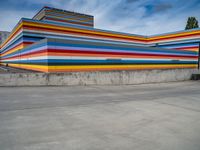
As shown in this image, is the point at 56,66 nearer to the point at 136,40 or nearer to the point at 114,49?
the point at 114,49

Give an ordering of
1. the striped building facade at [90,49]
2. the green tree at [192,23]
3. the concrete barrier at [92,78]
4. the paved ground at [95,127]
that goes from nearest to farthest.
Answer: the paved ground at [95,127] → the concrete barrier at [92,78] → the striped building facade at [90,49] → the green tree at [192,23]

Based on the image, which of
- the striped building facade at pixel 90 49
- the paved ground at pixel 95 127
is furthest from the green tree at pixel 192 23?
the paved ground at pixel 95 127

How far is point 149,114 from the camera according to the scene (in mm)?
4691

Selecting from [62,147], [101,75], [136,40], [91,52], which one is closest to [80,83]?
[101,75]

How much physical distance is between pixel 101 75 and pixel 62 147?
319 inches

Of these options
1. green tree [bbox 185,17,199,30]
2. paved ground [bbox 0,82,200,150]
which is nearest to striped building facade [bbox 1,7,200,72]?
paved ground [bbox 0,82,200,150]

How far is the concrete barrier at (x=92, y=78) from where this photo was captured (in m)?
8.41

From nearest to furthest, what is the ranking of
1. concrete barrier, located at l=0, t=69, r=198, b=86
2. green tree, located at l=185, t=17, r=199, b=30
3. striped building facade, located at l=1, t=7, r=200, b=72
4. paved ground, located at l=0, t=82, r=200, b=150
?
paved ground, located at l=0, t=82, r=200, b=150 < concrete barrier, located at l=0, t=69, r=198, b=86 < striped building facade, located at l=1, t=7, r=200, b=72 < green tree, located at l=185, t=17, r=199, b=30

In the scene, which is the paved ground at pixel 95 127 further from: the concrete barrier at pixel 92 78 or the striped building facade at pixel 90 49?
the striped building facade at pixel 90 49

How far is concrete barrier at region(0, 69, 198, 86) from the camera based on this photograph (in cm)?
841

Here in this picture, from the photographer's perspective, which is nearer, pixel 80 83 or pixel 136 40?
A: pixel 80 83

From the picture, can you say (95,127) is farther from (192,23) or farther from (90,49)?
(192,23)

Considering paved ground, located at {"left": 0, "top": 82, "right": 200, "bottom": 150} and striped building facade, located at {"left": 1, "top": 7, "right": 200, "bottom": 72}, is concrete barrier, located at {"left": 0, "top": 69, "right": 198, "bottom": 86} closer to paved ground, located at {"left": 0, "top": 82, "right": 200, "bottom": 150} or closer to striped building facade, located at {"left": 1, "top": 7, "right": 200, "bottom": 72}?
striped building facade, located at {"left": 1, "top": 7, "right": 200, "bottom": 72}

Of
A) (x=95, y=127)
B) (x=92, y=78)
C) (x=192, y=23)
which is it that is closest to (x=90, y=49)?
(x=92, y=78)
